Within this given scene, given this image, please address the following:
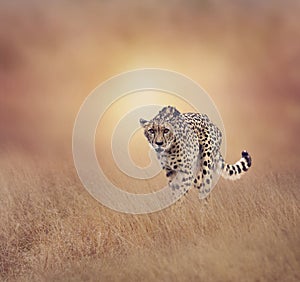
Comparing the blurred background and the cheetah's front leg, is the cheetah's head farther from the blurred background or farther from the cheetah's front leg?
the blurred background

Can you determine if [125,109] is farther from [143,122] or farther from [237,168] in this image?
[237,168]

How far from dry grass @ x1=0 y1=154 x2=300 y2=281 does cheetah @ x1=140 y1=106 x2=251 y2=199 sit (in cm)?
10

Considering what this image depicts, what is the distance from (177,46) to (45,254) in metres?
1.72

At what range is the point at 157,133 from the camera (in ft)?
15.5

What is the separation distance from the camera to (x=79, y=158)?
492 centimetres

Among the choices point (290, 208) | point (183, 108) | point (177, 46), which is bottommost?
point (290, 208)

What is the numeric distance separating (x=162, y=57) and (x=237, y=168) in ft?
3.09

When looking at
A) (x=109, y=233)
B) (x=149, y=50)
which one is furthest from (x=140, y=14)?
(x=109, y=233)

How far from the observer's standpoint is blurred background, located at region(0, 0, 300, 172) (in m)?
4.79

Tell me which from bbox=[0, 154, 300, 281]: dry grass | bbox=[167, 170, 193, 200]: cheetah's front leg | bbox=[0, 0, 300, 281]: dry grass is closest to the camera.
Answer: bbox=[0, 154, 300, 281]: dry grass

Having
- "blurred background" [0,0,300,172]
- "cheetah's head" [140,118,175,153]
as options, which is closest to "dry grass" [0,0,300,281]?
"blurred background" [0,0,300,172]

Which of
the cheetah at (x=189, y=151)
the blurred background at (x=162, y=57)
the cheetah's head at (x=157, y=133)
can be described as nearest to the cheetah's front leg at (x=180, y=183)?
the cheetah at (x=189, y=151)

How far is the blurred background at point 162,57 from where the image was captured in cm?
479

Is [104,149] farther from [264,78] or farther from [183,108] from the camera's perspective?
[264,78]
